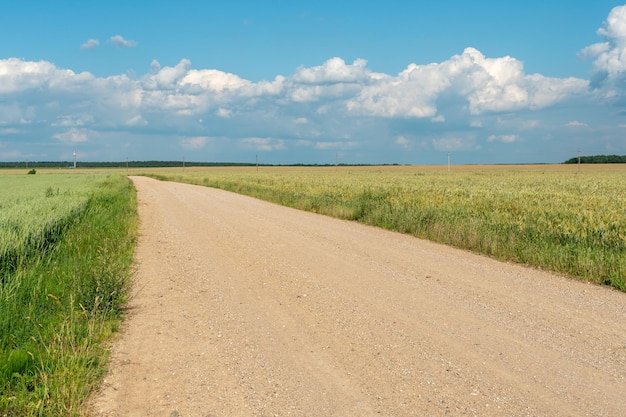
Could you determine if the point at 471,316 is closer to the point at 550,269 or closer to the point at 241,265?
the point at 550,269

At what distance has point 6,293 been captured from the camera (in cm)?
660

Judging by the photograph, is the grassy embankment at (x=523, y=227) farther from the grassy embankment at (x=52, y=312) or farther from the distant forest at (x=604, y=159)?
the distant forest at (x=604, y=159)

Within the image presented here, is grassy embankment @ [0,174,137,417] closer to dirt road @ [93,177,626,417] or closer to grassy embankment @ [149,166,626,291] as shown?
dirt road @ [93,177,626,417]

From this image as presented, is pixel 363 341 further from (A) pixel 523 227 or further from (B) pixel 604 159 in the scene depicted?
(B) pixel 604 159

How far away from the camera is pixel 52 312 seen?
6863 mm

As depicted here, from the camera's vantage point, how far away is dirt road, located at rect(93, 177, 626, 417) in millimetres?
4863

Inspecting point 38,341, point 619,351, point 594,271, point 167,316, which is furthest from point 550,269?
point 38,341

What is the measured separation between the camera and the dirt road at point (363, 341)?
4863 mm

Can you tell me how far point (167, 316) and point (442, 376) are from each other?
3940 mm

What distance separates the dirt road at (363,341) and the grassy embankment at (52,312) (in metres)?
0.32

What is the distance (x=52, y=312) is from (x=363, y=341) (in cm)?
373

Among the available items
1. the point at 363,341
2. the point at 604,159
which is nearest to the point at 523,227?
the point at 363,341

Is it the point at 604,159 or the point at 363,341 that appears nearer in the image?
the point at 363,341

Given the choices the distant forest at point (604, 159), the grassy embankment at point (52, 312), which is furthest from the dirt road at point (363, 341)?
the distant forest at point (604, 159)
